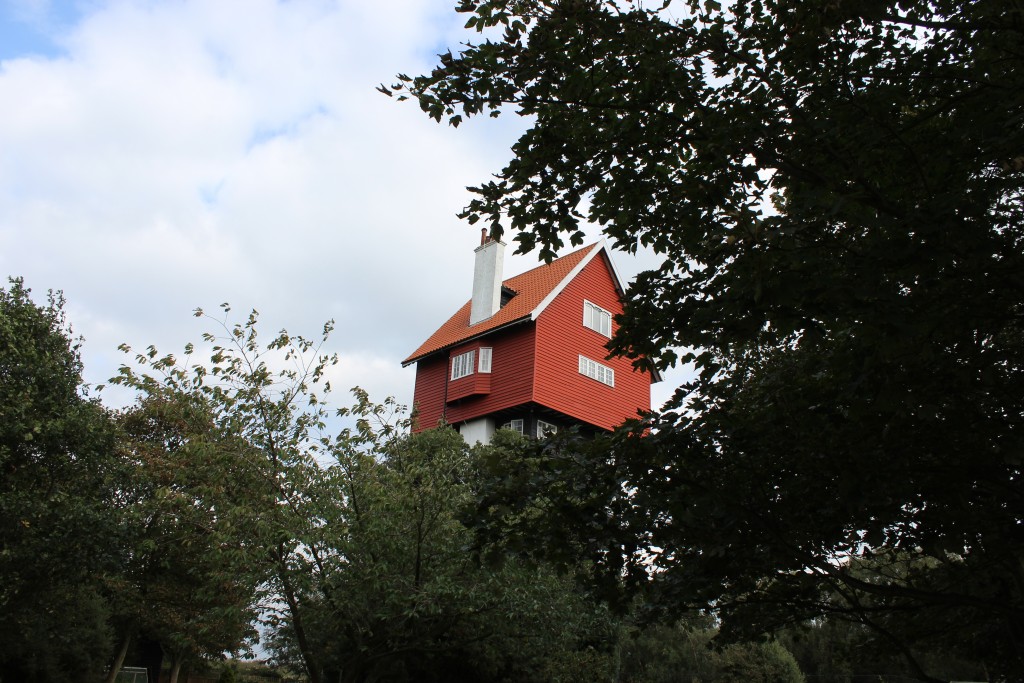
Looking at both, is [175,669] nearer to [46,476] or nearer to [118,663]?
[118,663]

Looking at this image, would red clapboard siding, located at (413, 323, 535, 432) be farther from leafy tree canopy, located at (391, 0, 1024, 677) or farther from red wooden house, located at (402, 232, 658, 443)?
leafy tree canopy, located at (391, 0, 1024, 677)

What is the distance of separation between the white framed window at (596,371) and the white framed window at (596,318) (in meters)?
1.56

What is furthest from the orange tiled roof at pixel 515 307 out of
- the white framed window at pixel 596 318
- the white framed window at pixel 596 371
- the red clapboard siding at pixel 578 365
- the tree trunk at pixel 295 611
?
the tree trunk at pixel 295 611

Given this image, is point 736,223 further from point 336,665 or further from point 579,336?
point 579,336

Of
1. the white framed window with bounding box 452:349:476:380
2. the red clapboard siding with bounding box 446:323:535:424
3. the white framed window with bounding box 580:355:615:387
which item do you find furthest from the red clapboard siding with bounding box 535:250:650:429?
the white framed window with bounding box 452:349:476:380

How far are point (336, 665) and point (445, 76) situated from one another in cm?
1665

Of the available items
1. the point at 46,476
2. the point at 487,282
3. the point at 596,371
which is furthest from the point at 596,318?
the point at 46,476

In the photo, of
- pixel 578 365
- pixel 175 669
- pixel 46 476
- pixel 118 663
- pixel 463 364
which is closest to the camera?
pixel 46 476

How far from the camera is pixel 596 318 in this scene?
3366 centimetres

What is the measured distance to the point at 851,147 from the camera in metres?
5.42

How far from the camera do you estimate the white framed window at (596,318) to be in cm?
3309

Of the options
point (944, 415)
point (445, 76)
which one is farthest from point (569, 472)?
point (445, 76)

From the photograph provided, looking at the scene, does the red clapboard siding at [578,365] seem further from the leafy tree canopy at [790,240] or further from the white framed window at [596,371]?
the leafy tree canopy at [790,240]

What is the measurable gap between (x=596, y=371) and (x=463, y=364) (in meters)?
5.44
